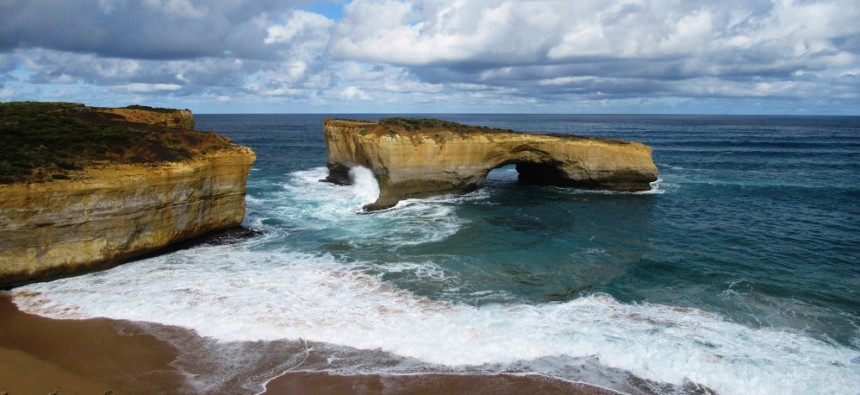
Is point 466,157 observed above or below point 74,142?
below

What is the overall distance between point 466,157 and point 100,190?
20715mm

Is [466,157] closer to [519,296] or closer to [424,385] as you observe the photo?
[519,296]

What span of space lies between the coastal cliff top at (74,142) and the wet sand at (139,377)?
6735mm

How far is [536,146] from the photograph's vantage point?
110 feet

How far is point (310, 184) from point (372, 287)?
23170mm

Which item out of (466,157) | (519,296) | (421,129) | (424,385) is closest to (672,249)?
(519,296)

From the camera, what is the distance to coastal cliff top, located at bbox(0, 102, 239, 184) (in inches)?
687

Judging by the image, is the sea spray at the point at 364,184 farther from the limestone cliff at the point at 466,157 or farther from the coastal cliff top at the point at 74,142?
the coastal cliff top at the point at 74,142

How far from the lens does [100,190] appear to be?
1730 centimetres

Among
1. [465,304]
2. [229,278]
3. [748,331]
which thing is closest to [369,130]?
[229,278]

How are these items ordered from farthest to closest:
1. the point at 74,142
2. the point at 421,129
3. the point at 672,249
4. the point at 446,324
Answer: the point at 421,129
the point at 672,249
the point at 74,142
the point at 446,324

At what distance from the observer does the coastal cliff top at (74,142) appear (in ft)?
57.2

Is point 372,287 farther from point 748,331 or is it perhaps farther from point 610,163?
point 610,163

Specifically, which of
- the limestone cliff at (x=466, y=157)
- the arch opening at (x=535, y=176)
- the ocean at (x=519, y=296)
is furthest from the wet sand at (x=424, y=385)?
the arch opening at (x=535, y=176)
